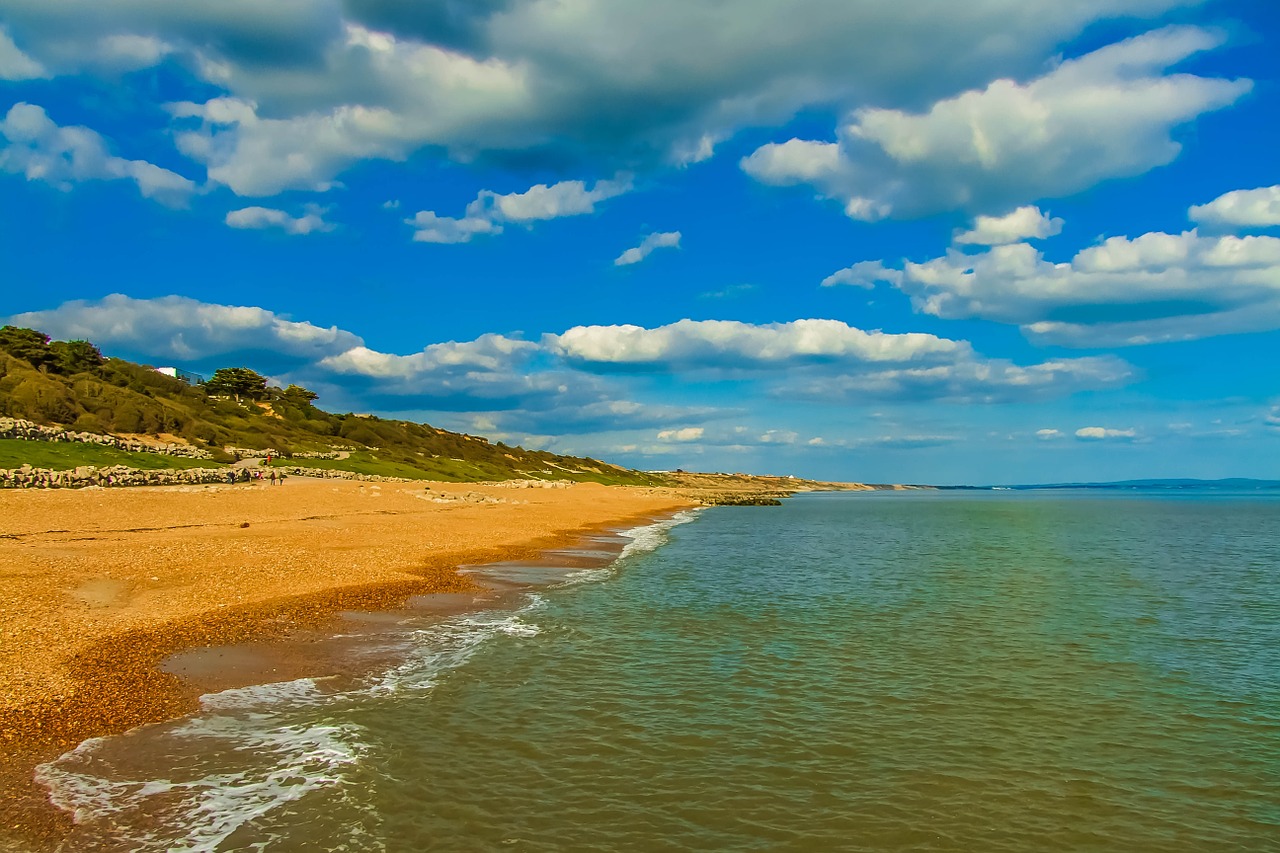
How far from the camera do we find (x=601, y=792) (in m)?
10.3

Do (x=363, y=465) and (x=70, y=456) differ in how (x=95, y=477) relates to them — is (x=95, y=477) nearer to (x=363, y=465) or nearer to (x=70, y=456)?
(x=70, y=456)

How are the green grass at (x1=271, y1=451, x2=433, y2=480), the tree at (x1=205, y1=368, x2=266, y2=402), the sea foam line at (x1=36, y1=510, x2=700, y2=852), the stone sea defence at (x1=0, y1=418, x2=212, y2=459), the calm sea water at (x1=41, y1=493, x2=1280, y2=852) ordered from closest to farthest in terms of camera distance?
the sea foam line at (x1=36, y1=510, x2=700, y2=852)
the calm sea water at (x1=41, y1=493, x2=1280, y2=852)
the stone sea defence at (x1=0, y1=418, x2=212, y2=459)
the green grass at (x1=271, y1=451, x2=433, y2=480)
the tree at (x1=205, y1=368, x2=266, y2=402)

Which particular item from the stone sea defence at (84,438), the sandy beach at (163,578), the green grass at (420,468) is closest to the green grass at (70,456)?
the stone sea defence at (84,438)

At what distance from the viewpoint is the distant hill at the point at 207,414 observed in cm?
6600

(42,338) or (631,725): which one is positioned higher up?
(42,338)

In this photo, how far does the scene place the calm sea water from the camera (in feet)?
30.4

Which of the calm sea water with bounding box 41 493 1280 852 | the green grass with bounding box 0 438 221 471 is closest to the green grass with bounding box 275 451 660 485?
the green grass with bounding box 0 438 221 471

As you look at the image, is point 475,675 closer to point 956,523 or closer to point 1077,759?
point 1077,759

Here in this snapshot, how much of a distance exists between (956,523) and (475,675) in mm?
73319

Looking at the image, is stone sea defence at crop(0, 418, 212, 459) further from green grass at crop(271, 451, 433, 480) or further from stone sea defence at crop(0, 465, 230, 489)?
stone sea defence at crop(0, 465, 230, 489)

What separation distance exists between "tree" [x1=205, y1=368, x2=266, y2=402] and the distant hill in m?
0.18

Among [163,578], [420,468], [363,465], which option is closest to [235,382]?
[420,468]

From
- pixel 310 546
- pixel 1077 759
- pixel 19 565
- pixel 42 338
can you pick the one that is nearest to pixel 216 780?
pixel 1077 759

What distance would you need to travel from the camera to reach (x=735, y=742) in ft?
40.2
